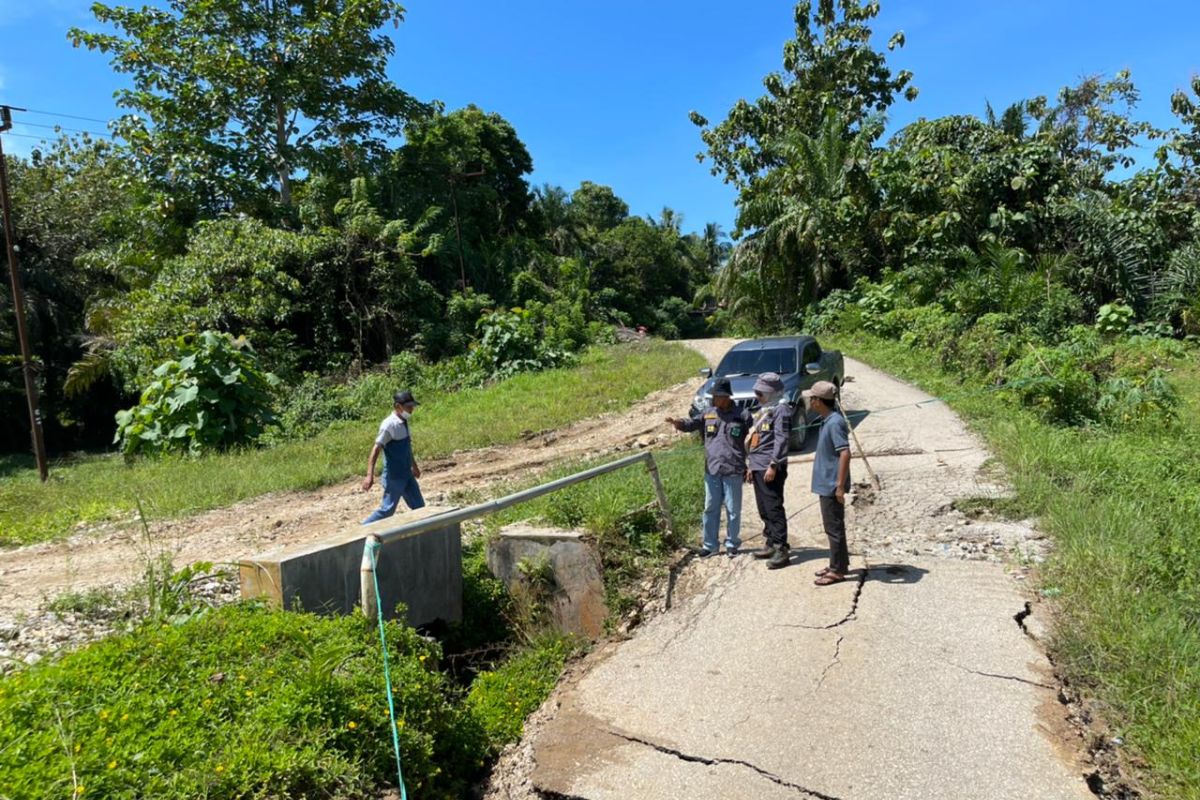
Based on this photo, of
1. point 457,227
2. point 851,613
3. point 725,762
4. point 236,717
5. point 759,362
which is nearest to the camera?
point 236,717

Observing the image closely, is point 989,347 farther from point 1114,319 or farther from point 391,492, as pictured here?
point 391,492

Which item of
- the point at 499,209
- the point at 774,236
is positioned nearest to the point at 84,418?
the point at 499,209

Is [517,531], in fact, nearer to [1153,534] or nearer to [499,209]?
[1153,534]

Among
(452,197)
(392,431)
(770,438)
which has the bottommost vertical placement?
(770,438)

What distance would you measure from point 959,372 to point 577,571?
13018 mm

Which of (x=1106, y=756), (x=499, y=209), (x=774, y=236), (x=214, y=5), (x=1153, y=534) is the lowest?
(x=1106, y=756)

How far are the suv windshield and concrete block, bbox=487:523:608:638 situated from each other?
6.06 meters

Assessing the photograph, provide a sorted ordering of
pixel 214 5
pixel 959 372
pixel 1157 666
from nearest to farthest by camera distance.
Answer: pixel 1157 666, pixel 959 372, pixel 214 5

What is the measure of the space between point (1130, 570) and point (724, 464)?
3.02 m

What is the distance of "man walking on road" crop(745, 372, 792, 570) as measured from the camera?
626cm

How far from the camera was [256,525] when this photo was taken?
9.82 metres

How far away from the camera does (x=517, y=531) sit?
21.8 feet

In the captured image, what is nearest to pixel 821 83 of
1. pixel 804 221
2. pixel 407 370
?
pixel 804 221

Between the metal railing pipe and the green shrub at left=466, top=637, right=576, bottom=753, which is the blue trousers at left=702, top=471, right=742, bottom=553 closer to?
the metal railing pipe
